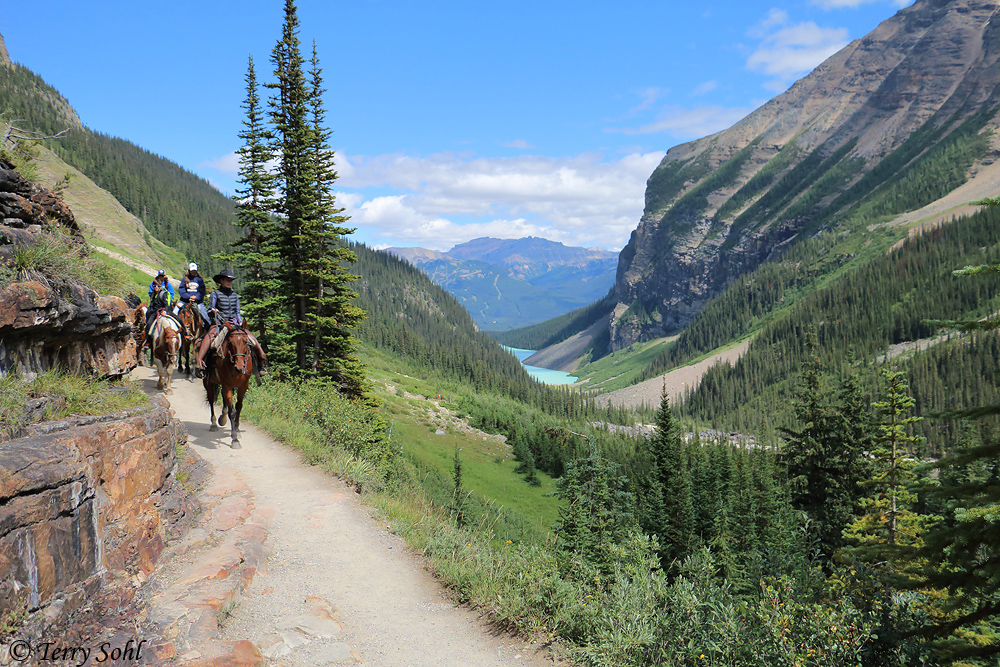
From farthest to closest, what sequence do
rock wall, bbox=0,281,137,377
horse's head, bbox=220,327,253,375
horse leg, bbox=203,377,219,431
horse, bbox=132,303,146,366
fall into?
horse, bbox=132,303,146,366
horse leg, bbox=203,377,219,431
horse's head, bbox=220,327,253,375
rock wall, bbox=0,281,137,377

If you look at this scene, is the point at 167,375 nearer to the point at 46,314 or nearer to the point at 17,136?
the point at 17,136

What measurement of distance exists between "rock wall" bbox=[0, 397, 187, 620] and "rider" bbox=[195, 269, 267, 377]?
6.98 m

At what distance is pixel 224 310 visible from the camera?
1529 cm

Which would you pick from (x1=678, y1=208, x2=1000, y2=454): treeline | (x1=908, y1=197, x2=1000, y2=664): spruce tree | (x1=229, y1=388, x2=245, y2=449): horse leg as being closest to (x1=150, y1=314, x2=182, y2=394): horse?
(x1=229, y1=388, x2=245, y2=449): horse leg

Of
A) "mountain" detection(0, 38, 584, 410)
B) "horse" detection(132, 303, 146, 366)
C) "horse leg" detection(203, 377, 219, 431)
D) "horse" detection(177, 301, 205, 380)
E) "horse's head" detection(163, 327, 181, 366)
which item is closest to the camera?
"horse leg" detection(203, 377, 219, 431)

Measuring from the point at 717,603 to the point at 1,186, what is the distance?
12.7m

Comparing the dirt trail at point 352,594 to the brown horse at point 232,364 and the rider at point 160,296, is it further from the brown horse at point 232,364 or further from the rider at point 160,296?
the rider at point 160,296

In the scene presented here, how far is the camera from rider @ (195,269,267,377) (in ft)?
47.3

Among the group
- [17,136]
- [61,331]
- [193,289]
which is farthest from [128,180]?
[61,331]

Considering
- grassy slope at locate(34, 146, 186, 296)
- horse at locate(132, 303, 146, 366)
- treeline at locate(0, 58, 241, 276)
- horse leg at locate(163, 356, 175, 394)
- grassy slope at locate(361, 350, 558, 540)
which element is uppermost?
treeline at locate(0, 58, 241, 276)

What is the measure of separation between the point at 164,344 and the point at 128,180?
153545 mm

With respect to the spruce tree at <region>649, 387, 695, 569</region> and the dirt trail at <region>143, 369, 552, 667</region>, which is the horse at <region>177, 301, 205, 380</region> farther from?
the spruce tree at <region>649, 387, 695, 569</region>

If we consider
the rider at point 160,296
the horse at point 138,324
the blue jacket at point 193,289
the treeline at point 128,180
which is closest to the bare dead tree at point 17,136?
the blue jacket at point 193,289

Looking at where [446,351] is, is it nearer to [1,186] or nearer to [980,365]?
[980,365]
